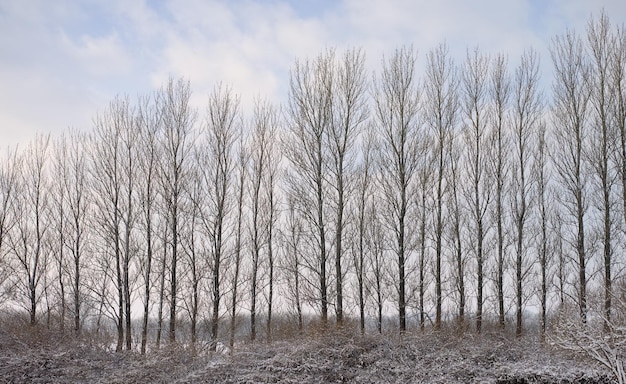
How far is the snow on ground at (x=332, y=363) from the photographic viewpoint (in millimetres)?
12469

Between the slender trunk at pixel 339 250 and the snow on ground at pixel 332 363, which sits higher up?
the slender trunk at pixel 339 250

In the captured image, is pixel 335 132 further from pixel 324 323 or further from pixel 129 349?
pixel 129 349

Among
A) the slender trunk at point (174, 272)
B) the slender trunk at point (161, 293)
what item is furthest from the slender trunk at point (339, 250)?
the slender trunk at point (161, 293)

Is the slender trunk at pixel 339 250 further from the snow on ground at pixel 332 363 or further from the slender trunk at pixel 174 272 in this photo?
the slender trunk at pixel 174 272

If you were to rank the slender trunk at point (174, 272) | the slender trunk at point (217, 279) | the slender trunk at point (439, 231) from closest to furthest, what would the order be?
the slender trunk at point (174, 272) → the slender trunk at point (217, 279) → the slender trunk at point (439, 231)

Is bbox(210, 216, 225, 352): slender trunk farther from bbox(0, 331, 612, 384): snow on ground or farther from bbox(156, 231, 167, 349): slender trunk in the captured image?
bbox(0, 331, 612, 384): snow on ground

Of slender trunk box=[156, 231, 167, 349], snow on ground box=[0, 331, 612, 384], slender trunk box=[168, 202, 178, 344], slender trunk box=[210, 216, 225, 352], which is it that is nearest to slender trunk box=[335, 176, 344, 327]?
snow on ground box=[0, 331, 612, 384]

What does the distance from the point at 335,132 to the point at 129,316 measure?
404 inches

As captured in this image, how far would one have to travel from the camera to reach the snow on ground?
12469 millimetres

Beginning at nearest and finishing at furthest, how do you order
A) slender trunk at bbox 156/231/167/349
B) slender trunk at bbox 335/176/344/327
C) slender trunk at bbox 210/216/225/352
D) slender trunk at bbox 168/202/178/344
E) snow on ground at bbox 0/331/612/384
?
snow on ground at bbox 0/331/612/384 < slender trunk at bbox 335/176/344/327 < slender trunk at bbox 168/202/178/344 < slender trunk at bbox 210/216/225/352 < slender trunk at bbox 156/231/167/349

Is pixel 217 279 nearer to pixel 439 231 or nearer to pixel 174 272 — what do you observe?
pixel 174 272

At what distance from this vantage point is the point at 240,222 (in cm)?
2123

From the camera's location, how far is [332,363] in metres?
13.5

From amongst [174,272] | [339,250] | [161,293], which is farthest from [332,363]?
[161,293]
